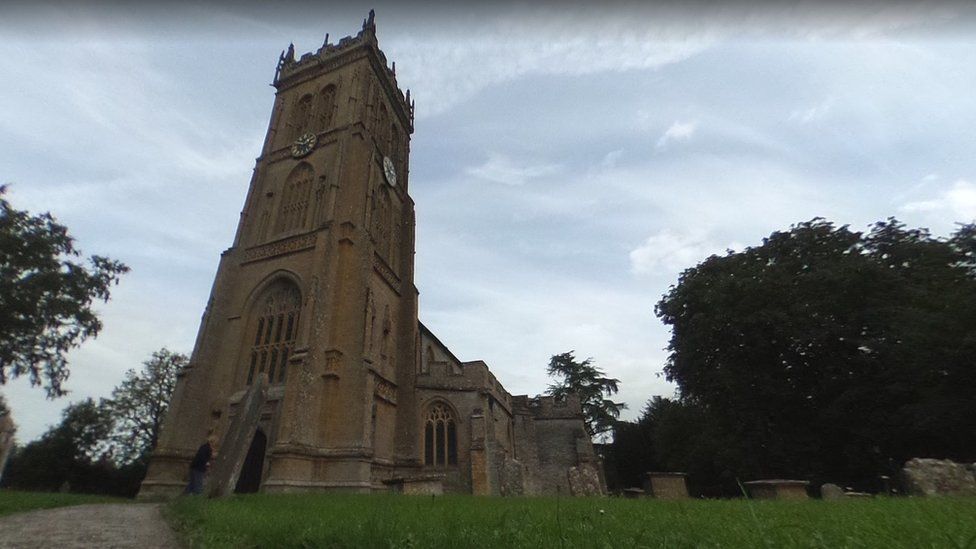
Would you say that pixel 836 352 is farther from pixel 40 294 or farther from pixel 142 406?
pixel 142 406

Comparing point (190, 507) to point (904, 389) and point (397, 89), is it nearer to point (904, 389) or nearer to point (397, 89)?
point (904, 389)

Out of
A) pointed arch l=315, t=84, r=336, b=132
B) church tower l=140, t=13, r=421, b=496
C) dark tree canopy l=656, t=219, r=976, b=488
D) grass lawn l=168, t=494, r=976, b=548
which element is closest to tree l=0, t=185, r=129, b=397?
church tower l=140, t=13, r=421, b=496

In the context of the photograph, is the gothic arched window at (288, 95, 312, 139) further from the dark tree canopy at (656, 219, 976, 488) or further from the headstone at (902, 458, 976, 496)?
→ the headstone at (902, 458, 976, 496)

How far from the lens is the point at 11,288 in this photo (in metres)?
18.2

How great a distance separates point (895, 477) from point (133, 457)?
44.8 metres

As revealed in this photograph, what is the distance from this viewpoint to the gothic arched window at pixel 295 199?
22.6 metres

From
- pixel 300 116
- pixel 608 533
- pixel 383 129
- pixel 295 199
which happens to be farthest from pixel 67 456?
pixel 608 533

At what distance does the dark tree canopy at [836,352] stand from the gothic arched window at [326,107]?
2340 cm

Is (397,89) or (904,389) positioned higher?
(397,89)

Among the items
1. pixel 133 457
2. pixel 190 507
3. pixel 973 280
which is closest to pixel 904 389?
pixel 973 280

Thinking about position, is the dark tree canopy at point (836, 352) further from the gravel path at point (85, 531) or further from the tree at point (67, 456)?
the tree at point (67, 456)

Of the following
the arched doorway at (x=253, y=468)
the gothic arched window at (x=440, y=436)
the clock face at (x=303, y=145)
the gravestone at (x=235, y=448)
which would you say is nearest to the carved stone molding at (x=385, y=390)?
the gothic arched window at (x=440, y=436)

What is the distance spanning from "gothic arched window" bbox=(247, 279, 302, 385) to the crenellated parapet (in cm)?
1516

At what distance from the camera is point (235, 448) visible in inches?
501
